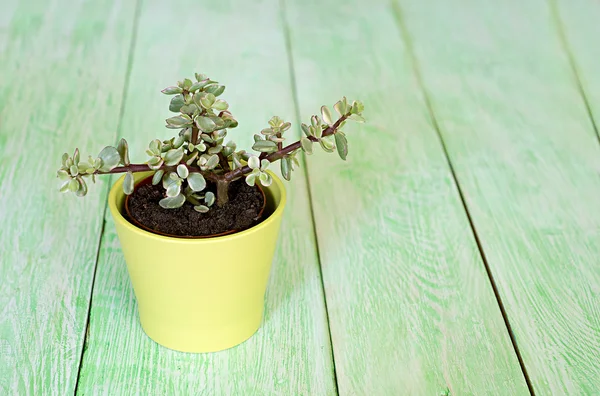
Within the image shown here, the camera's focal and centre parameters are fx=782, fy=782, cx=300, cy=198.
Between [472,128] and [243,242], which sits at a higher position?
[243,242]

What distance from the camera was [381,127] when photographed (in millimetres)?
1551

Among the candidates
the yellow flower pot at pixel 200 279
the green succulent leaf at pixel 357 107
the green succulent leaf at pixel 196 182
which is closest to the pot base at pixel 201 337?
the yellow flower pot at pixel 200 279

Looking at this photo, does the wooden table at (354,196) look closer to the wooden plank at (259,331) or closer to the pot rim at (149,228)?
the wooden plank at (259,331)

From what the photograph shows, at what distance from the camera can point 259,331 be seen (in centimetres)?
106

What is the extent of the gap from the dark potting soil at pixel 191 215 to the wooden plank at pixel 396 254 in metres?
0.22

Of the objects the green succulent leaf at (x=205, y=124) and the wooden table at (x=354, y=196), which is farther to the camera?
the wooden table at (x=354, y=196)

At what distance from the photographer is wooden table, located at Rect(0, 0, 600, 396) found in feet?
3.31

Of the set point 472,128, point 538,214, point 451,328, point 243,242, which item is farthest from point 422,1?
point 243,242

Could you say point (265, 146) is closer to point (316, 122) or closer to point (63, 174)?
point (316, 122)

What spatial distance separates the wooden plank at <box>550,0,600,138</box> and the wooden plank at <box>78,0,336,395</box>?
66 centimetres

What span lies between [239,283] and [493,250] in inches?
18.3

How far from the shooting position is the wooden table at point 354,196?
1.01 metres

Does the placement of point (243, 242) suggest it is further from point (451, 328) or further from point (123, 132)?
point (123, 132)

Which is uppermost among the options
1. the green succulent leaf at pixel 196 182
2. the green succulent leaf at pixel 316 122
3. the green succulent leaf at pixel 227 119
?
the green succulent leaf at pixel 316 122
